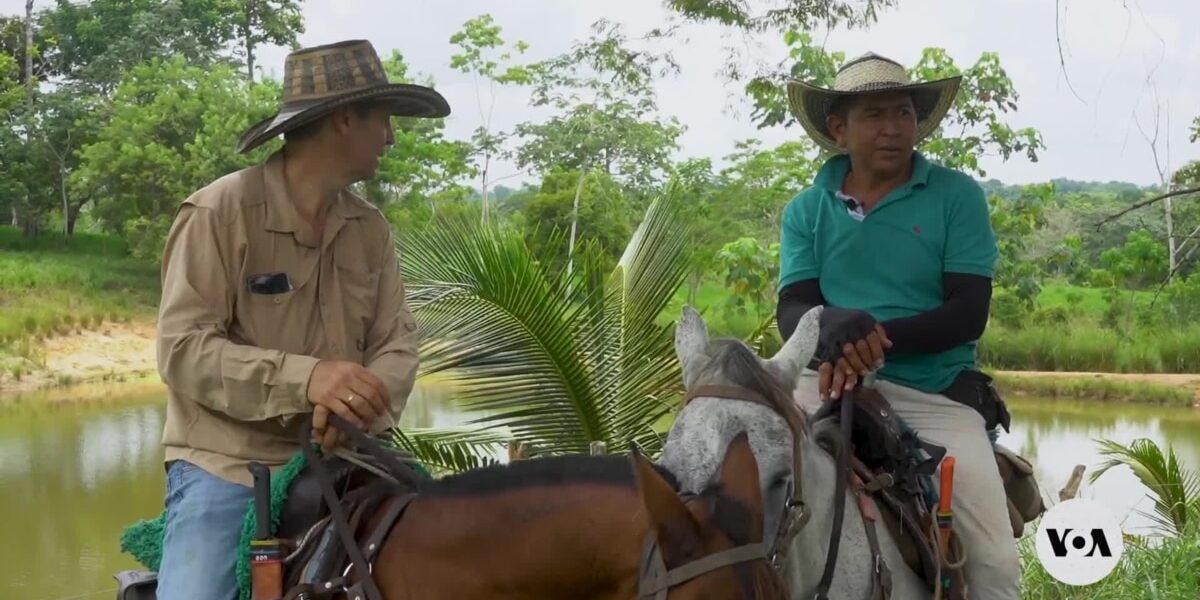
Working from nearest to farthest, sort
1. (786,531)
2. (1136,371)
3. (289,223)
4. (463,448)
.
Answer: (786,531)
(289,223)
(463,448)
(1136,371)

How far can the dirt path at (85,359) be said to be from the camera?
22.9 m

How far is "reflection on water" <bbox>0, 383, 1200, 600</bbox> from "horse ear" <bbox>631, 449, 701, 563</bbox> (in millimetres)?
8598

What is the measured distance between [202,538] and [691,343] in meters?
1.23

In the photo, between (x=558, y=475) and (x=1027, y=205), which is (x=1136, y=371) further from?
(x=558, y=475)

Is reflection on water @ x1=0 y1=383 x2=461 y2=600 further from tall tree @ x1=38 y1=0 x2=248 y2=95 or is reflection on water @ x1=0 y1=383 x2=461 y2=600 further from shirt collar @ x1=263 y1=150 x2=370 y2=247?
tall tree @ x1=38 y1=0 x2=248 y2=95

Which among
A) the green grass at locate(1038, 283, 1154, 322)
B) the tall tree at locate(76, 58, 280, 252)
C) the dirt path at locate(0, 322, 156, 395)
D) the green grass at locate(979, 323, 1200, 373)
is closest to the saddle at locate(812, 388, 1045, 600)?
the green grass at locate(979, 323, 1200, 373)

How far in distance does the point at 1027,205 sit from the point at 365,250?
14.0 meters

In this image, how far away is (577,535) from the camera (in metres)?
2.62

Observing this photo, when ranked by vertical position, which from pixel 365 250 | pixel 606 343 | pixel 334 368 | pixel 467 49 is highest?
pixel 467 49

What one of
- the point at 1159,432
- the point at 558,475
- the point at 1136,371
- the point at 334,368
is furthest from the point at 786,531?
the point at 1136,371

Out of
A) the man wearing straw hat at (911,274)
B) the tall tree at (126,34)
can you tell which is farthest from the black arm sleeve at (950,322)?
the tall tree at (126,34)

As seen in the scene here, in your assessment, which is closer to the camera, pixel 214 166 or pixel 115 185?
pixel 214 166

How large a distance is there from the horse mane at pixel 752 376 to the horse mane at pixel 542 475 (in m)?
0.29

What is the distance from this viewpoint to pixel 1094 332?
2469 centimetres
